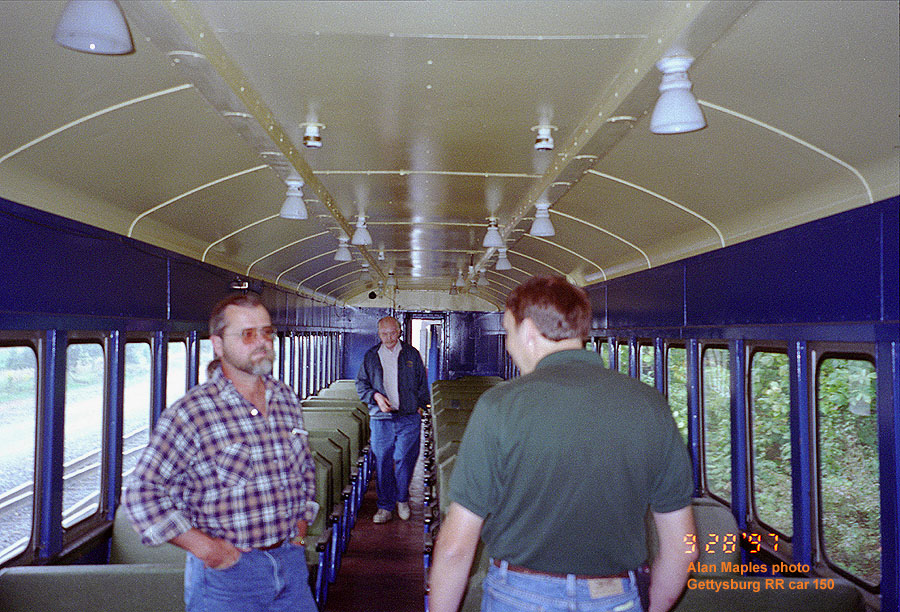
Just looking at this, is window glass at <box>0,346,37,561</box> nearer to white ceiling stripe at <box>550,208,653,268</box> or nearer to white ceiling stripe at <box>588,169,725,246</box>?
white ceiling stripe at <box>588,169,725,246</box>

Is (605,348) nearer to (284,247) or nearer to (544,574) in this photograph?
(284,247)

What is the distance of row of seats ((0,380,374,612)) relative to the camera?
347cm

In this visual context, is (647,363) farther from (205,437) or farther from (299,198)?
(205,437)

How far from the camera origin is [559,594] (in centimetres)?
224

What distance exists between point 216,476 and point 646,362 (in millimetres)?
6054

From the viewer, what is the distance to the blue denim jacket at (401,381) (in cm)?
800

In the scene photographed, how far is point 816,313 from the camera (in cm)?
408

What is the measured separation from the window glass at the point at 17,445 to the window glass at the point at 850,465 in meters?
4.12

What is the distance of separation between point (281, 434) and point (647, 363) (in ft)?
19.0

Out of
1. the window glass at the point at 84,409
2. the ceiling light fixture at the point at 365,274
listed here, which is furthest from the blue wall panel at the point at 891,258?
the ceiling light fixture at the point at 365,274

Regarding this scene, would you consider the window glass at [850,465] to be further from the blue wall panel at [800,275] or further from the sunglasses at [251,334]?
the sunglasses at [251,334]

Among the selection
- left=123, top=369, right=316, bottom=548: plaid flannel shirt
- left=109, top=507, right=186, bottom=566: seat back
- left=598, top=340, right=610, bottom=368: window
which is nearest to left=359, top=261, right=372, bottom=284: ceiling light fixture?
left=598, top=340, right=610, bottom=368: window

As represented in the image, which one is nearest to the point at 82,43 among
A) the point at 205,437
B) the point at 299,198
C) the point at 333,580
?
the point at 205,437

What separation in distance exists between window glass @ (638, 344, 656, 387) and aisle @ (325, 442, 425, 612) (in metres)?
2.71
